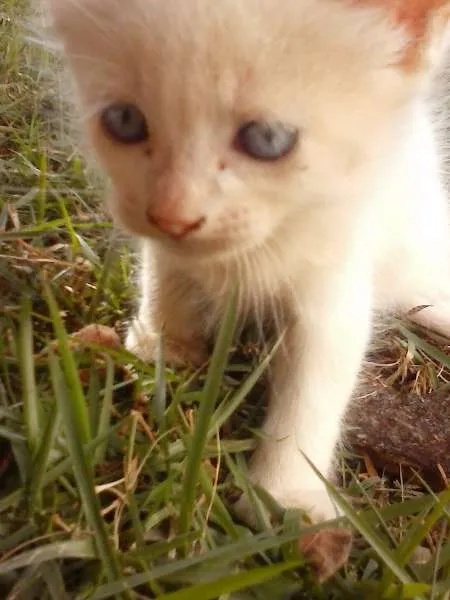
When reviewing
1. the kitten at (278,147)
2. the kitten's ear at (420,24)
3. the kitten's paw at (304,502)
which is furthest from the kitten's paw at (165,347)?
the kitten's ear at (420,24)

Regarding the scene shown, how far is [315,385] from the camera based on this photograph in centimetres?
99

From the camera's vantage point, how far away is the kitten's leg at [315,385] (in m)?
0.97

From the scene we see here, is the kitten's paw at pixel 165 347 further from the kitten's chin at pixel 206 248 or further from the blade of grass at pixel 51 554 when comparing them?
the blade of grass at pixel 51 554

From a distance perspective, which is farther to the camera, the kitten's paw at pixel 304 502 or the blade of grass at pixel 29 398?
the kitten's paw at pixel 304 502

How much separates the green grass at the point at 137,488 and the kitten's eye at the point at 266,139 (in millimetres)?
171

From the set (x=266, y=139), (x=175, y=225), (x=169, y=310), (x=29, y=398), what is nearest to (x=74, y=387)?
(x=29, y=398)

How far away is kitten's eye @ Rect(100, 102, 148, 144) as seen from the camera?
0.76 meters

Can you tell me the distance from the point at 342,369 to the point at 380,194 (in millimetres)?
219

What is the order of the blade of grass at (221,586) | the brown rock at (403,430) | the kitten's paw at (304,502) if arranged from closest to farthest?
the blade of grass at (221,586) < the kitten's paw at (304,502) < the brown rock at (403,430)

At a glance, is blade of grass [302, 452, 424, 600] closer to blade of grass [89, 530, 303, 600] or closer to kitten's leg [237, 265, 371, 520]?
blade of grass [89, 530, 303, 600]

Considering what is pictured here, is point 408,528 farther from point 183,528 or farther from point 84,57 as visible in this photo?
point 84,57

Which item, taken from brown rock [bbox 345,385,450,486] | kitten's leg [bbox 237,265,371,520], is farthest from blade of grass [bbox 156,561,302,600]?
brown rock [bbox 345,385,450,486]

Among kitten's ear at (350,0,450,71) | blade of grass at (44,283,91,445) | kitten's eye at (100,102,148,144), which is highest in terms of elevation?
kitten's ear at (350,0,450,71)

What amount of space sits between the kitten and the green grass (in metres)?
0.09
